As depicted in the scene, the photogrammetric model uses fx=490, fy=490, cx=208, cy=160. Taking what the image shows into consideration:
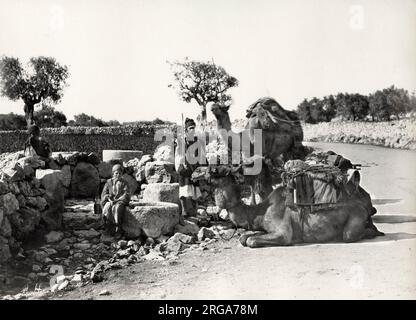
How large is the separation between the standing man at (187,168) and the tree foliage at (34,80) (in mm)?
27883

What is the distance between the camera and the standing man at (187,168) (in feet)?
35.2

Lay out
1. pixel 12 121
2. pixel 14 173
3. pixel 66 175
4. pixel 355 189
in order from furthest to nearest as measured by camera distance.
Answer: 1. pixel 12 121
2. pixel 66 175
3. pixel 14 173
4. pixel 355 189

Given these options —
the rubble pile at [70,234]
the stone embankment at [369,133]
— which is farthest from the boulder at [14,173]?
the stone embankment at [369,133]

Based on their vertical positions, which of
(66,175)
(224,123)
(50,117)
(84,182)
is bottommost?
(84,182)

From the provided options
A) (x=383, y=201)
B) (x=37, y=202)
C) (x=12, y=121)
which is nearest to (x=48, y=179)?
(x=37, y=202)

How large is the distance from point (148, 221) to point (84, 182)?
4859mm

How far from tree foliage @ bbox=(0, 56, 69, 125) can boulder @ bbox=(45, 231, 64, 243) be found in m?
29.2

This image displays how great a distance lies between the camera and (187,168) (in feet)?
Result: 36.4

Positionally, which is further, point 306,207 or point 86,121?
point 86,121

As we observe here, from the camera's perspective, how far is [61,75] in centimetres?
3803

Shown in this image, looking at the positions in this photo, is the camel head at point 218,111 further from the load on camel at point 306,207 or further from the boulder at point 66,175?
the boulder at point 66,175

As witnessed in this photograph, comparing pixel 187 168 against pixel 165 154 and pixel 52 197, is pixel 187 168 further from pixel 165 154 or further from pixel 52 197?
pixel 165 154

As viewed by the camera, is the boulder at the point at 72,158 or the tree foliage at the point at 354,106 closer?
the boulder at the point at 72,158
